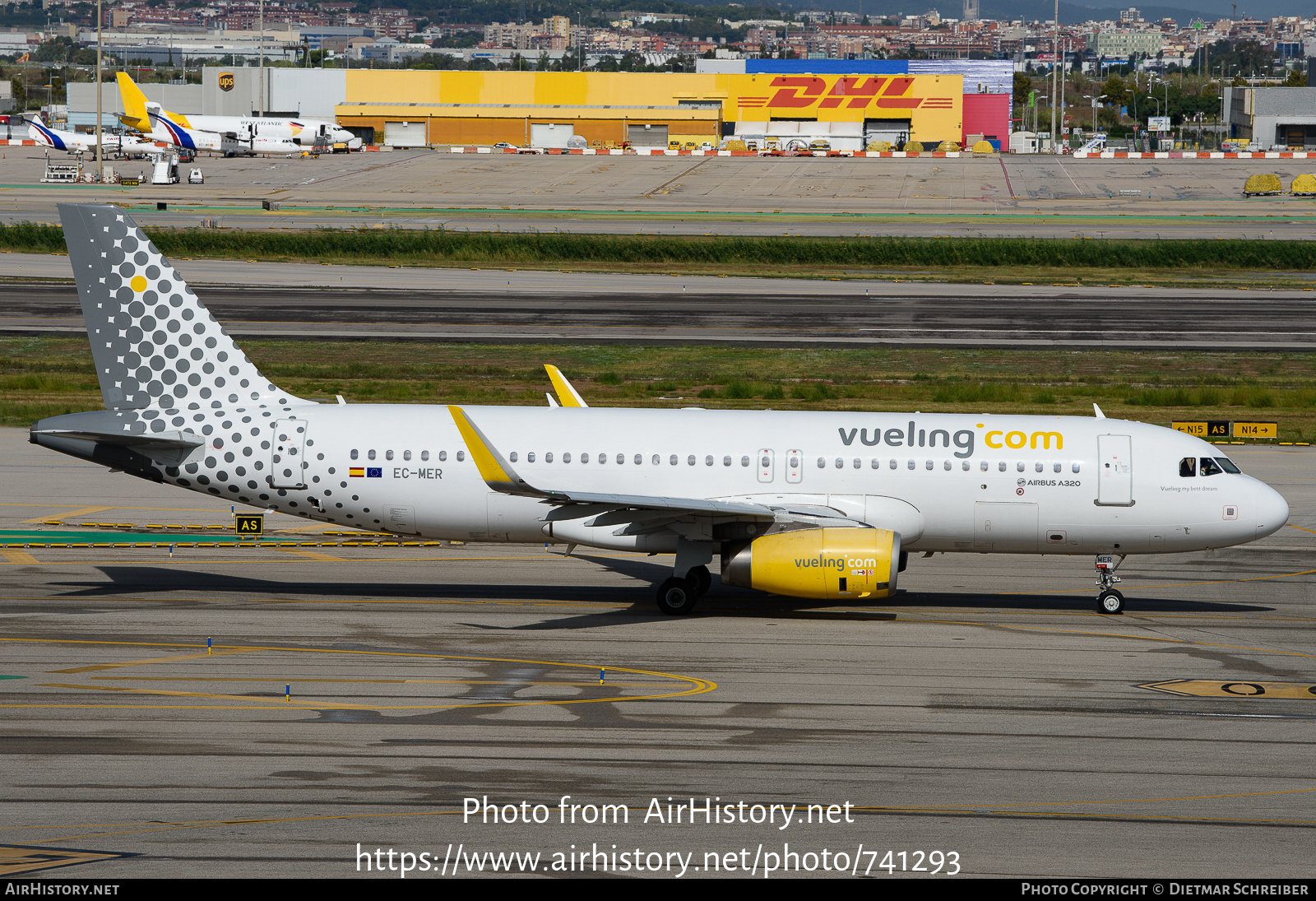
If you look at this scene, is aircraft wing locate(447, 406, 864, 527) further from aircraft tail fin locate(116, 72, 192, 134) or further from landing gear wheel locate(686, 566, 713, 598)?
aircraft tail fin locate(116, 72, 192, 134)

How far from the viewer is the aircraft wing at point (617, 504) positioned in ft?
80.5

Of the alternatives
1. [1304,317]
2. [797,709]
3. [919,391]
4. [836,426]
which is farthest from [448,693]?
[1304,317]

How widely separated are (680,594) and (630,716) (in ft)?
20.7

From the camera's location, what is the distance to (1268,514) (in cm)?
2675

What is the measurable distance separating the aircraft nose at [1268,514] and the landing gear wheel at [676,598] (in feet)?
39.4

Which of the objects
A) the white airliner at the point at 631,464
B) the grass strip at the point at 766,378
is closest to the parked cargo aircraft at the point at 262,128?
the grass strip at the point at 766,378

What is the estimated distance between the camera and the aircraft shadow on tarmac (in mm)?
27844

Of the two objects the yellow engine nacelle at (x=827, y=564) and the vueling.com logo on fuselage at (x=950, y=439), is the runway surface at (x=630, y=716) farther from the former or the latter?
the vueling.com logo on fuselage at (x=950, y=439)

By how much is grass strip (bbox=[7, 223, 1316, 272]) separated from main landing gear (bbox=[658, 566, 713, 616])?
6034 cm

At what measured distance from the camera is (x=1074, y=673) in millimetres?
23547

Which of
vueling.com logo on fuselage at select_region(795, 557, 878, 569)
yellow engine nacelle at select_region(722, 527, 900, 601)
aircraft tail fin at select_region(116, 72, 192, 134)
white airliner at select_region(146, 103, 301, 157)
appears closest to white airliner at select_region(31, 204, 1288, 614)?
yellow engine nacelle at select_region(722, 527, 900, 601)

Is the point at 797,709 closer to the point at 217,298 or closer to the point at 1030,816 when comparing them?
the point at 1030,816

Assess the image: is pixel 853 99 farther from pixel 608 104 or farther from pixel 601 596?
pixel 601 596
